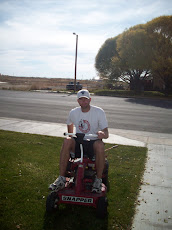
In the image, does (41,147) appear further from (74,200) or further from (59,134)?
(74,200)

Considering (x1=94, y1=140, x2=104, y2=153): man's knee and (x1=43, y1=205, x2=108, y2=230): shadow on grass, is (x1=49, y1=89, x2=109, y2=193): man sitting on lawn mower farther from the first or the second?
(x1=43, y1=205, x2=108, y2=230): shadow on grass

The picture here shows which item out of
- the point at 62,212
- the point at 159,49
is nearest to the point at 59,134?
the point at 62,212

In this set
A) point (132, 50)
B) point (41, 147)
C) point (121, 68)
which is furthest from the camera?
point (121, 68)

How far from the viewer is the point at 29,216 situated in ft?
10.6

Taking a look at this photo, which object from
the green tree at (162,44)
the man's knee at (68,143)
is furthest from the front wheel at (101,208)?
the green tree at (162,44)

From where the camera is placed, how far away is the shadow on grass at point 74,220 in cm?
307

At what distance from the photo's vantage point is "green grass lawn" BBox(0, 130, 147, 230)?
315 centimetres

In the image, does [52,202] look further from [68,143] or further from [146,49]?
[146,49]

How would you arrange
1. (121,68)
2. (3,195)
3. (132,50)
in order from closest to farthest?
(3,195), (132,50), (121,68)

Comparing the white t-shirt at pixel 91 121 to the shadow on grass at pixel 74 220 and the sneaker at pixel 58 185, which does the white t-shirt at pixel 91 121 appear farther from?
the shadow on grass at pixel 74 220

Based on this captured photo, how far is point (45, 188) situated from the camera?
13.1 ft

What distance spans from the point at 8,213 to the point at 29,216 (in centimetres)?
28

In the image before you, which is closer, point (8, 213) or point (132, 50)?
point (8, 213)


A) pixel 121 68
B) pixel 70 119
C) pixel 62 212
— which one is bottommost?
pixel 62 212
